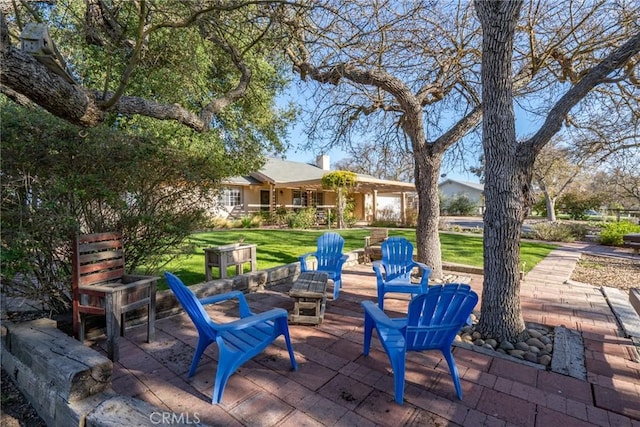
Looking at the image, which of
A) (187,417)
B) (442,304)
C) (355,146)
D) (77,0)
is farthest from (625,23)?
(77,0)

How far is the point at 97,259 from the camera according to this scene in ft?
9.65

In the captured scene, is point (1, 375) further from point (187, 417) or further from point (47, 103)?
point (47, 103)

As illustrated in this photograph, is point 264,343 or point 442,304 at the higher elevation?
point 442,304

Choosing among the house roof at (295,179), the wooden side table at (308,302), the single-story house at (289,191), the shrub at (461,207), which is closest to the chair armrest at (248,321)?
the wooden side table at (308,302)

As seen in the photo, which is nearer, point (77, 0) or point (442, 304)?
point (442, 304)

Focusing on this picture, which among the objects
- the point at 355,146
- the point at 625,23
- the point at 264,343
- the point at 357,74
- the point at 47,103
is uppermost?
the point at 625,23

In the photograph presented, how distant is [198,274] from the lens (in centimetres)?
549

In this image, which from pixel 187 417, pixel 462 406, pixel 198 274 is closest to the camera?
pixel 187 417

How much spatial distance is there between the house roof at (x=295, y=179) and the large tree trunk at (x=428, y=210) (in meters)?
9.05

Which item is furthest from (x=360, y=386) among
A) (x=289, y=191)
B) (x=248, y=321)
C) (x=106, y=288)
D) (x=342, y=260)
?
(x=289, y=191)

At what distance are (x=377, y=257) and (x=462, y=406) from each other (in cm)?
512

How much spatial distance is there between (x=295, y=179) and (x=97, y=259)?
15128mm

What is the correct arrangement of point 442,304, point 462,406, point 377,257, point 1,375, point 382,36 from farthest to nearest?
point 377,257
point 382,36
point 1,375
point 442,304
point 462,406

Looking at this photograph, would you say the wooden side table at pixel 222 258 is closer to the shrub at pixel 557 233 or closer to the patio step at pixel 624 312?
the patio step at pixel 624 312
